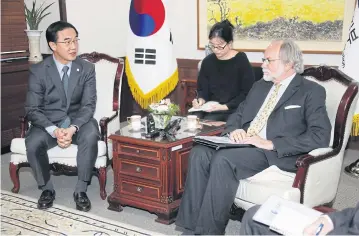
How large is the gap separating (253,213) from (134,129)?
1.37m

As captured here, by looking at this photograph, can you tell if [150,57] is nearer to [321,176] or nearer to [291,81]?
[291,81]

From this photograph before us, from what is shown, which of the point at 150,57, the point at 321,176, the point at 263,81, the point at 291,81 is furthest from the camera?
the point at 150,57

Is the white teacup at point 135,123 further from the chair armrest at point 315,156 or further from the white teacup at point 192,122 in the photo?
the chair armrest at point 315,156

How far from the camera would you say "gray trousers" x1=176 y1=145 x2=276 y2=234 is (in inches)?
104

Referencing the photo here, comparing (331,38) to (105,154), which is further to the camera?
(331,38)

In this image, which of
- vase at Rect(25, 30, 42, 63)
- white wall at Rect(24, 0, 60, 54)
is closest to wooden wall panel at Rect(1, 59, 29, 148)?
vase at Rect(25, 30, 42, 63)

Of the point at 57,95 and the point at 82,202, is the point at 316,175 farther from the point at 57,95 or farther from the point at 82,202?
the point at 57,95

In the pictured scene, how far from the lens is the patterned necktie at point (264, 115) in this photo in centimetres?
286

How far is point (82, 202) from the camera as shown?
10.7ft

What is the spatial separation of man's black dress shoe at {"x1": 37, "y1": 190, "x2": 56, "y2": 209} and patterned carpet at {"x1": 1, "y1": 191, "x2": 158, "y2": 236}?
0.04 m

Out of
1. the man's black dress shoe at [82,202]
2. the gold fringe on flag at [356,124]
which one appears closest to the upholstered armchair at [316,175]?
the gold fringe on flag at [356,124]

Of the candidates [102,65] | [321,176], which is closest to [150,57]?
[102,65]

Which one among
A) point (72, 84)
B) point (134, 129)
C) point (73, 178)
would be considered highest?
point (72, 84)

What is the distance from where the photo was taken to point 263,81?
3027mm
